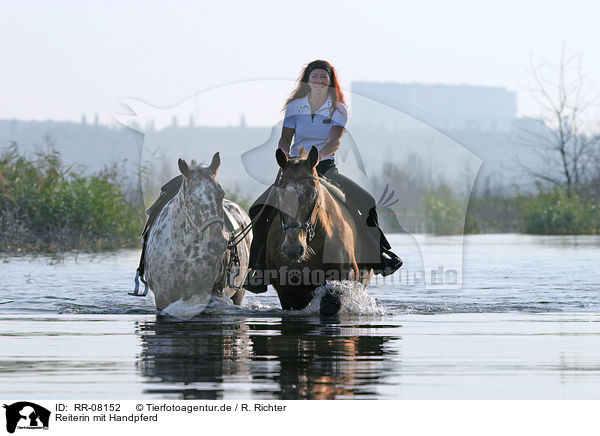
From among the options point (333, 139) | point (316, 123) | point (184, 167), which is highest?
point (316, 123)

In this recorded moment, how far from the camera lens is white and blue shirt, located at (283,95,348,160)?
10.7 metres

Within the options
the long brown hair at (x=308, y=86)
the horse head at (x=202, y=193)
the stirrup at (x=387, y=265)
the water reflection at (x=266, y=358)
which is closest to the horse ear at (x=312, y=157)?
the horse head at (x=202, y=193)

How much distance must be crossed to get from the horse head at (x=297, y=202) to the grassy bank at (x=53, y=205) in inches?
547

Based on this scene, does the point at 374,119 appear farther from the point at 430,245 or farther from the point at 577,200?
the point at 577,200

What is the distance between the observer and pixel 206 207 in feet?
32.3

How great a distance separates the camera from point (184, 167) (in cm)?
983

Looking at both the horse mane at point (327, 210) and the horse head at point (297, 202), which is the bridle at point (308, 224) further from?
the horse mane at point (327, 210)

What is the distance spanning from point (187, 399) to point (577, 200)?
28718mm

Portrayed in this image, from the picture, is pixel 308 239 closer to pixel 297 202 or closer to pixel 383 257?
pixel 297 202

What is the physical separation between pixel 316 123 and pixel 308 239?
156cm

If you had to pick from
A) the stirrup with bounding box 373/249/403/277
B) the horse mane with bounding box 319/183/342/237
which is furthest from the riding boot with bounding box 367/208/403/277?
the horse mane with bounding box 319/183/342/237
